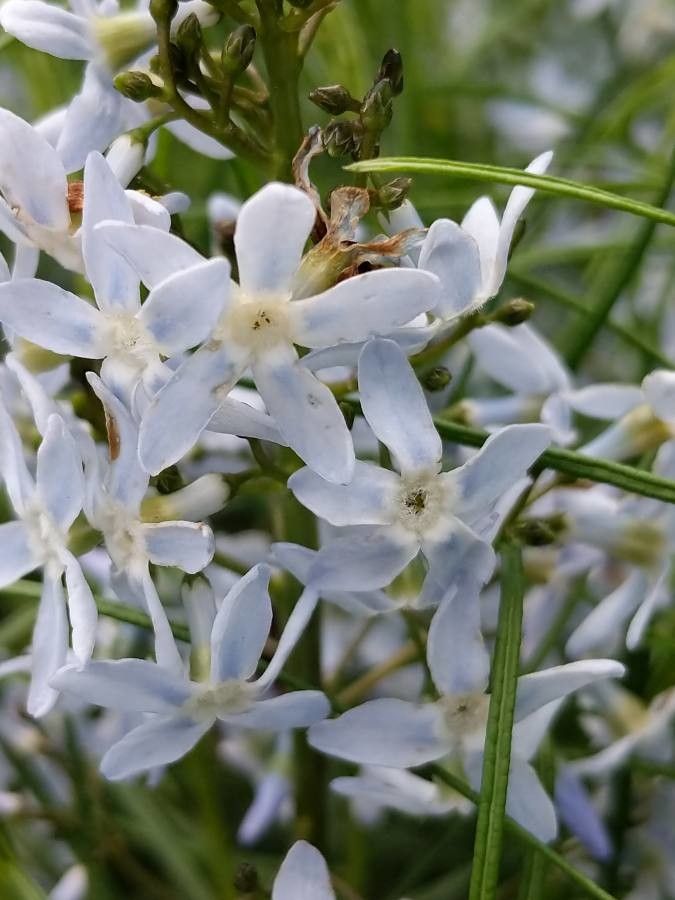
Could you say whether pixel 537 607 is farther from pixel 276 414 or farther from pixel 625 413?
pixel 276 414

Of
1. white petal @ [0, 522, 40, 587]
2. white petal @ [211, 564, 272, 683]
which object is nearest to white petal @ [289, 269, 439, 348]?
white petal @ [211, 564, 272, 683]

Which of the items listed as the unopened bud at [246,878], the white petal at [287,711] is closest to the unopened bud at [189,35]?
the white petal at [287,711]

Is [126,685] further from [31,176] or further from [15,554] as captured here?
[31,176]

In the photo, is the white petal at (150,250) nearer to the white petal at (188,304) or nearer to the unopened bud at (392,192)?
the white petal at (188,304)

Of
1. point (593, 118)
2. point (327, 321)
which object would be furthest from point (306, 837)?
point (593, 118)

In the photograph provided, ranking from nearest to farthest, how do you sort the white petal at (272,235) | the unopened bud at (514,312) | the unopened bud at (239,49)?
the white petal at (272,235) < the unopened bud at (239,49) < the unopened bud at (514,312)

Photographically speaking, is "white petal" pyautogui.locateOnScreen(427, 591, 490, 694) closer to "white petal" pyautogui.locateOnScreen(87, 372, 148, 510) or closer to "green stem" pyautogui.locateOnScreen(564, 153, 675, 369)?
"white petal" pyautogui.locateOnScreen(87, 372, 148, 510)
